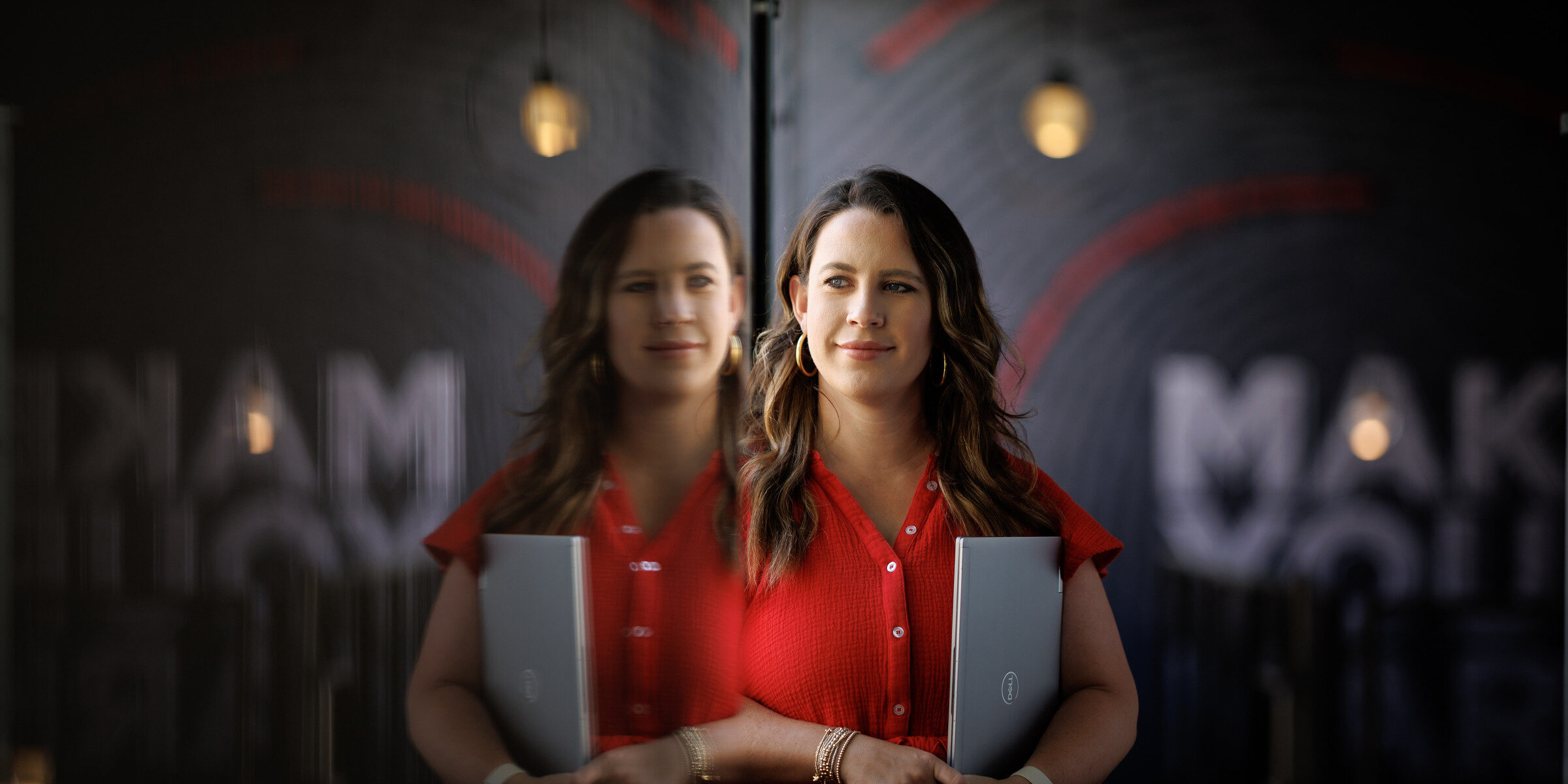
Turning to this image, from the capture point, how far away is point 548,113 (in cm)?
22

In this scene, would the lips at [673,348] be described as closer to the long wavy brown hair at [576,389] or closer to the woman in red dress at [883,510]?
the long wavy brown hair at [576,389]

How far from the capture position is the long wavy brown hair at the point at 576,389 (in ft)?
0.69

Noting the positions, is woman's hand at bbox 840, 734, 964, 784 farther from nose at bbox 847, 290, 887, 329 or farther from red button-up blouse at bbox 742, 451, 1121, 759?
nose at bbox 847, 290, 887, 329

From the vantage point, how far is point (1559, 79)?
71 centimetres

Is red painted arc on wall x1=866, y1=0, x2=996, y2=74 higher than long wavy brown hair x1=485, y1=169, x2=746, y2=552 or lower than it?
higher

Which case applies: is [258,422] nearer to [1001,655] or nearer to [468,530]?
[468,530]

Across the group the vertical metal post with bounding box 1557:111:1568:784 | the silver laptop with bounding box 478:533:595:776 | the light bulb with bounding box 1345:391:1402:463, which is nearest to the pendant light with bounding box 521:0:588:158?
the silver laptop with bounding box 478:533:595:776

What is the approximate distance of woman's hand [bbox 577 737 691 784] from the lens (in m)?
0.22

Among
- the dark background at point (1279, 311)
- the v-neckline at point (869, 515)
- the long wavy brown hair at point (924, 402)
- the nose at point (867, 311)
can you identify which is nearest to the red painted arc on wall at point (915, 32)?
the dark background at point (1279, 311)

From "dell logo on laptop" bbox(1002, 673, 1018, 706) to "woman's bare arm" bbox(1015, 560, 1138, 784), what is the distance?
5 cm

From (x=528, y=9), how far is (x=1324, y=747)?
85 centimetres

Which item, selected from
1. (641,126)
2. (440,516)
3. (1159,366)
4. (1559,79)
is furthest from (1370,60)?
(440,516)

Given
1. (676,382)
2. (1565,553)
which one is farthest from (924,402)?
(1565,553)

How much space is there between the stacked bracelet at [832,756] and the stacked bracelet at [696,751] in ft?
0.50
